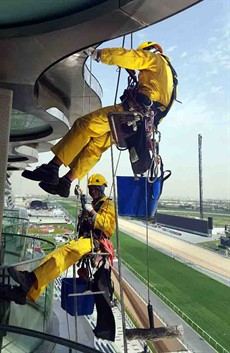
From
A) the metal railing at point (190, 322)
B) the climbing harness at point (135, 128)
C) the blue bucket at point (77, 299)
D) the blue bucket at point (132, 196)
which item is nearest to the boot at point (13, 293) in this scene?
the blue bucket at point (77, 299)

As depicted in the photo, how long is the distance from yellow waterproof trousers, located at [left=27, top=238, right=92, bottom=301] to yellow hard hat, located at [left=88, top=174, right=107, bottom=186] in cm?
72

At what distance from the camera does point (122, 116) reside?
3182 mm

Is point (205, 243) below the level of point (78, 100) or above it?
below

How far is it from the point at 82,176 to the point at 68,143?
1.56 feet

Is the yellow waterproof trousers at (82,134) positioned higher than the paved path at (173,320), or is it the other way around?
the yellow waterproof trousers at (82,134)

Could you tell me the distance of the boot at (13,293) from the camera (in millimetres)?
3395

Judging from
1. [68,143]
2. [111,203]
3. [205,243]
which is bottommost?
[205,243]

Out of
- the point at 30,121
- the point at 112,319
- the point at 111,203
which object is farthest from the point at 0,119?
the point at 30,121

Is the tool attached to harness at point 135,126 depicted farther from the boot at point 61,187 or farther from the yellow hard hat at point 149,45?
the boot at point 61,187

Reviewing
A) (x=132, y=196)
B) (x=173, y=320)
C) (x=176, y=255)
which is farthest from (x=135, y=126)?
(x=176, y=255)

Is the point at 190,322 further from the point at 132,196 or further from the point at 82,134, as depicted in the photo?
the point at 82,134

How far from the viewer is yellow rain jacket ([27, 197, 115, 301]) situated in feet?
11.3

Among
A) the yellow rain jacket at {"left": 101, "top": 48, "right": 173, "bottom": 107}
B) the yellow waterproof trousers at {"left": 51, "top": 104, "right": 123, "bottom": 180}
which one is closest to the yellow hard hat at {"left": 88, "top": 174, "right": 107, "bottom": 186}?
the yellow waterproof trousers at {"left": 51, "top": 104, "right": 123, "bottom": 180}

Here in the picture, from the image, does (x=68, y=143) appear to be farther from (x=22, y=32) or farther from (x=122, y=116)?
(x=22, y=32)
